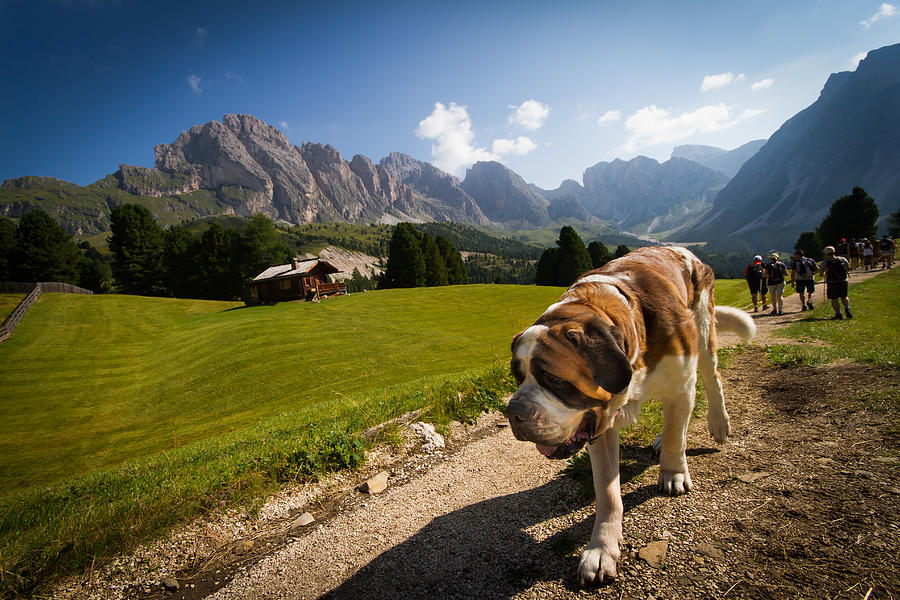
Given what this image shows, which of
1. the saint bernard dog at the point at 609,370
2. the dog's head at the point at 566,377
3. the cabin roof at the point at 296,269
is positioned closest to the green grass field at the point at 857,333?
the saint bernard dog at the point at 609,370

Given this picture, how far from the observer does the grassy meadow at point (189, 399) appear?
14.1 feet

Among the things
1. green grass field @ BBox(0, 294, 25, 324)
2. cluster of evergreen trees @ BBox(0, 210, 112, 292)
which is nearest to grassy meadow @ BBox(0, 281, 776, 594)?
green grass field @ BBox(0, 294, 25, 324)

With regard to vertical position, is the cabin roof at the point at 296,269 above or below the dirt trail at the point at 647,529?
above

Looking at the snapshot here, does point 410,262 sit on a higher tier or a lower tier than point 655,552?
higher

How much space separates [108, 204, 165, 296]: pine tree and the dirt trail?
83.1 metres

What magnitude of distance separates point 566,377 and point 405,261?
67238 mm

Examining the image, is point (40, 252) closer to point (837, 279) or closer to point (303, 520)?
point (303, 520)

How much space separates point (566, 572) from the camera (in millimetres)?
2779

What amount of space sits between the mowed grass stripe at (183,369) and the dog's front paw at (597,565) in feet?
23.0

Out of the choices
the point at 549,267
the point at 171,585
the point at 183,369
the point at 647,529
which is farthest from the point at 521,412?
the point at 549,267

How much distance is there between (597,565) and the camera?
265cm

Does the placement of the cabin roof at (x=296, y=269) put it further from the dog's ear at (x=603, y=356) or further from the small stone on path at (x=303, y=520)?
the dog's ear at (x=603, y=356)

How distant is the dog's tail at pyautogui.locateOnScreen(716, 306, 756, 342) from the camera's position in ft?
15.6

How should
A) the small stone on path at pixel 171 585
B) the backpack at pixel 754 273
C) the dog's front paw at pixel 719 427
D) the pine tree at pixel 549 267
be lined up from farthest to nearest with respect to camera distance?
1. the pine tree at pixel 549 267
2. the backpack at pixel 754 273
3. the dog's front paw at pixel 719 427
4. the small stone on path at pixel 171 585
